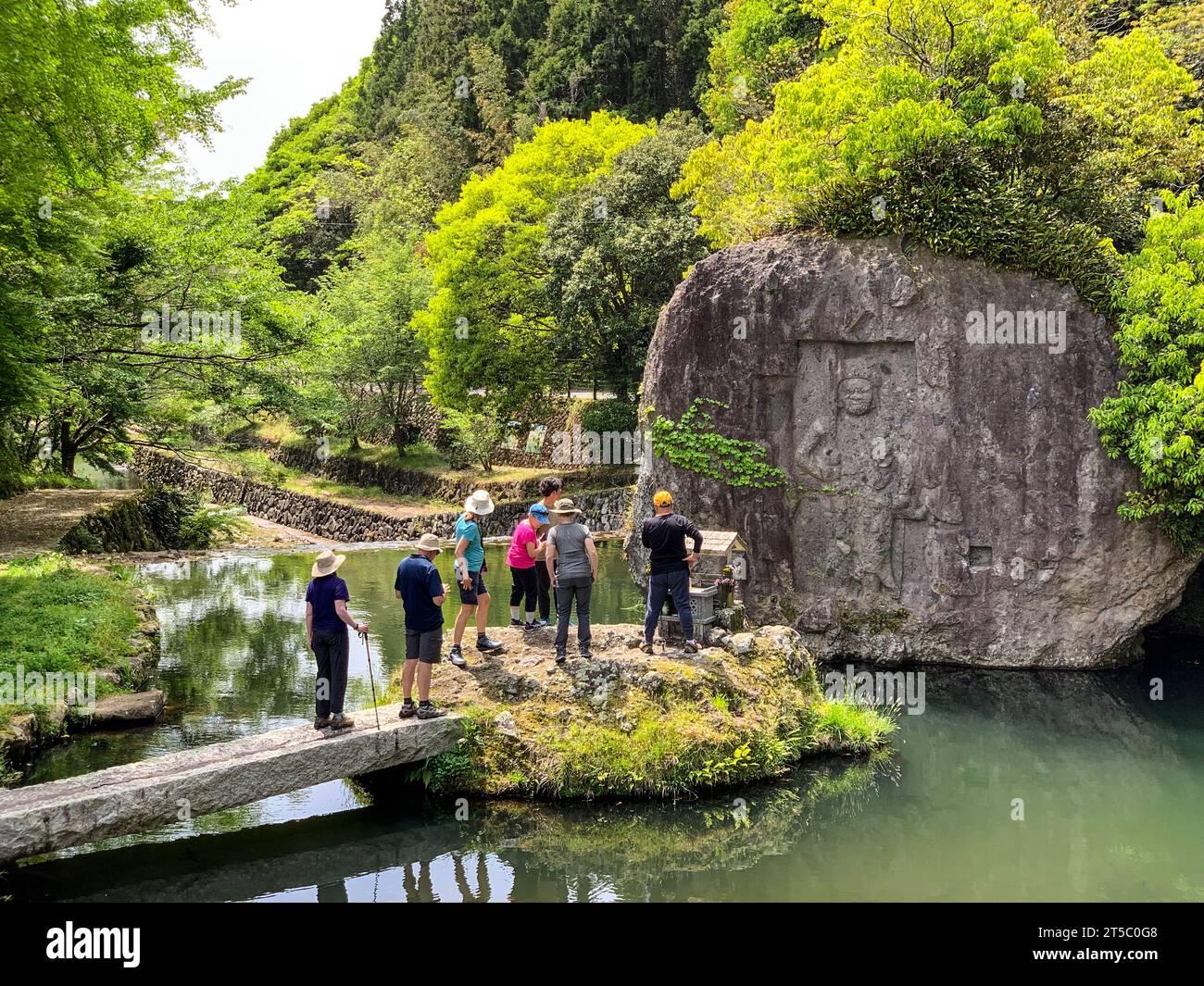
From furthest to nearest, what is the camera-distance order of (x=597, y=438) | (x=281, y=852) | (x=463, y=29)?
(x=463, y=29) → (x=597, y=438) → (x=281, y=852)

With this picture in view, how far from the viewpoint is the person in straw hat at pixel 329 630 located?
32.4 feet

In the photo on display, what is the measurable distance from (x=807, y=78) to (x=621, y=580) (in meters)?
12.3

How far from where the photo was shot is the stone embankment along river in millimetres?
32312

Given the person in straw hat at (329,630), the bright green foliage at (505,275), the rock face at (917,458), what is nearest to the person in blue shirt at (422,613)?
the person in straw hat at (329,630)

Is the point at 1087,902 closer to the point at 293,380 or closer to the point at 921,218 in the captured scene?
the point at 921,218

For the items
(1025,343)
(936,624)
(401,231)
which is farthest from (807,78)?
(401,231)

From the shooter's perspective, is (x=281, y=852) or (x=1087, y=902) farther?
(x=281, y=852)

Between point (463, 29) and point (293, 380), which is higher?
point (463, 29)

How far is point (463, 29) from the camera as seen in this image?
66.6m

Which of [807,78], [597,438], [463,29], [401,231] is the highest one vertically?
[463,29]

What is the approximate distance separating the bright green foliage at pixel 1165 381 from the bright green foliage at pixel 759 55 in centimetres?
2077

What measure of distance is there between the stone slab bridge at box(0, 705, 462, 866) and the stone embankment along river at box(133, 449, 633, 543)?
19.1m

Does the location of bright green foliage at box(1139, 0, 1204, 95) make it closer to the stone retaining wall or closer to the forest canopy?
the forest canopy

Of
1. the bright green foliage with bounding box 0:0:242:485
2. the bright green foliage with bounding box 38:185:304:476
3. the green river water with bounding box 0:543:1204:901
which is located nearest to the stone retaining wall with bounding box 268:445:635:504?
the bright green foliage with bounding box 38:185:304:476
